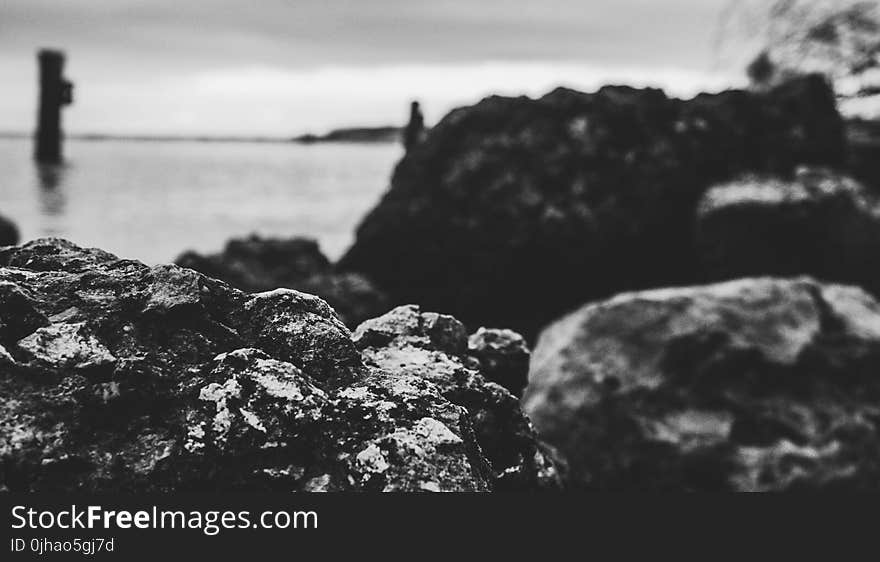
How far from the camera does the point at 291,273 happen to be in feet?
18.9

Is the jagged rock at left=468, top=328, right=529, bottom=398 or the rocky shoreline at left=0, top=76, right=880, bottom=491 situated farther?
the jagged rock at left=468, top=328, right=529, bottom=398

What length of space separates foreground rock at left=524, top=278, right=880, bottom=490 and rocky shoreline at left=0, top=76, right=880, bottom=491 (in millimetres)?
11

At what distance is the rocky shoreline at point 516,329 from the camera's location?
4.75 ft

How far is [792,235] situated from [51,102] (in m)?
16.1

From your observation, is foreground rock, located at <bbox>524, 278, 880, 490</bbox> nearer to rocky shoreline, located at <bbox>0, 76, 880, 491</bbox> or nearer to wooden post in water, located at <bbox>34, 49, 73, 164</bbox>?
rocky shoreline, located at <bbox>0, 76, 880, 491</bbox>

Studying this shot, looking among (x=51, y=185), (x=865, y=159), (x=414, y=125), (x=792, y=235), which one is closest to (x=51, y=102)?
(x=51, y=185)

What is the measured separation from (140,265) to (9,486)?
0.55m

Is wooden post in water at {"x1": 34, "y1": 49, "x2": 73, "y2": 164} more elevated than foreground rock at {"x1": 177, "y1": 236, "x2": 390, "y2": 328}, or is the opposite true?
wooden post in water at {"x1": 34, "y1": 49, "x2": 73, "y2": 164}

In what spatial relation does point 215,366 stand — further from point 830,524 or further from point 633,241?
point 633,241

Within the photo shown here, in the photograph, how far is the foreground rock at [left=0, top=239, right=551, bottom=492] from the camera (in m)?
1.39

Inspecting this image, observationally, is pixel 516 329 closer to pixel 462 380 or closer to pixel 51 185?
pixel 462 380

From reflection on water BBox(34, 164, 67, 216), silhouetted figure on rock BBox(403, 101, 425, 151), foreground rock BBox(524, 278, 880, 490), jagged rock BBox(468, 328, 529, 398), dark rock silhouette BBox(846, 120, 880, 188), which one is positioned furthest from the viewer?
reflection on water BBox(34, 164, 67, 216)

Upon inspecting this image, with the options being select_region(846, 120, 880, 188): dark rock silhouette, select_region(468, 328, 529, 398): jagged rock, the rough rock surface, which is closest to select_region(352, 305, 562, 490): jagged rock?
select_region(468, 328, 529, 398): jagged rock

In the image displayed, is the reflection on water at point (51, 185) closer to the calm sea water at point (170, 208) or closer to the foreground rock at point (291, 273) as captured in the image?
the calm sea water at point (170, 208)
